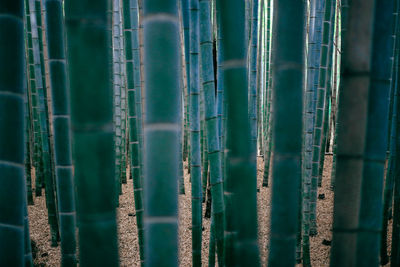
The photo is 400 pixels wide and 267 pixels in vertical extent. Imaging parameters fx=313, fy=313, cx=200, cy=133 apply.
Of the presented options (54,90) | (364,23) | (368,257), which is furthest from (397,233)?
(54,90)

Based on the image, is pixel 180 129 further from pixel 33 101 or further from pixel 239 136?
pixel 33 101

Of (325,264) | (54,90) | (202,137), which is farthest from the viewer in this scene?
(202,137)

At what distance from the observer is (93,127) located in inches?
19.4

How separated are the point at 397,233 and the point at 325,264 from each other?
614 mm

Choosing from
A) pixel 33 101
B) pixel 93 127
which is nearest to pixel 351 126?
pixel 93 127

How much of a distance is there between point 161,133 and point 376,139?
0.34 meters

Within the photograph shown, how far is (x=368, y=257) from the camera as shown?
0.52 m

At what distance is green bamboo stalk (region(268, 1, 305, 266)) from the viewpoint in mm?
540

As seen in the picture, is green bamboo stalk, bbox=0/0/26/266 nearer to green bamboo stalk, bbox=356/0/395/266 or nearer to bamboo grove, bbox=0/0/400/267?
bamboo grove, bbox=0/0/400/267

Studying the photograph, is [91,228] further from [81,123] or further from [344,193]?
[344,193]

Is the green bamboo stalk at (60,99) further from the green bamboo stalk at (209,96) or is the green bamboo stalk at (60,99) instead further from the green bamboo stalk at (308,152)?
the green bamboo stalk at (308,152)

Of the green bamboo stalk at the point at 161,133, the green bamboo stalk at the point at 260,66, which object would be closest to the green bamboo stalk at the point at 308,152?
the green bamboo stalk at the point at 161,133

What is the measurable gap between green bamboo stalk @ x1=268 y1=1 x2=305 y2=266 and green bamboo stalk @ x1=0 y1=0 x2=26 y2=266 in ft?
1.80

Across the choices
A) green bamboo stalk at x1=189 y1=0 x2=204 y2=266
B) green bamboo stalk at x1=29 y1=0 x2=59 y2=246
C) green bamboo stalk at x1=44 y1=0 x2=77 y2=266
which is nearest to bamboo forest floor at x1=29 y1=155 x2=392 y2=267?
green bamboo stalk at x1=29 y1=0 x2=59 y2=246
